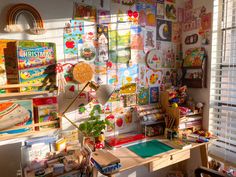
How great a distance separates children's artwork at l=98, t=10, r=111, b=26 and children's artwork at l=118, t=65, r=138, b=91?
1.53 feet

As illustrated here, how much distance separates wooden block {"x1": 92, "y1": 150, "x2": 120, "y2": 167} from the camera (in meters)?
1.27

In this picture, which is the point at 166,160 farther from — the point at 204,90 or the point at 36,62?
the point at 36,62

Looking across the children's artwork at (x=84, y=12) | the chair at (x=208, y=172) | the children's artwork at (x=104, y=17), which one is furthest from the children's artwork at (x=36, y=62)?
the chair at (x=208, y=172)

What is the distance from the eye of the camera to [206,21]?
1905 mm

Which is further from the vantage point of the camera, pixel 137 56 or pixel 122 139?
pixel 137 56

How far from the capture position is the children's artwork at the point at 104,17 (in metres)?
1.68

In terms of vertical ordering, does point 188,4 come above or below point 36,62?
above

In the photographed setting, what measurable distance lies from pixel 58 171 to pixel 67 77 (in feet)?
2.47

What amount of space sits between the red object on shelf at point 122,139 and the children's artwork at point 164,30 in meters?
1.07

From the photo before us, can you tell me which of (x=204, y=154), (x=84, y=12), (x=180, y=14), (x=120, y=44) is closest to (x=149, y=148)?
(x=204, y=154)

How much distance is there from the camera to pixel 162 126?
1997 millimetres

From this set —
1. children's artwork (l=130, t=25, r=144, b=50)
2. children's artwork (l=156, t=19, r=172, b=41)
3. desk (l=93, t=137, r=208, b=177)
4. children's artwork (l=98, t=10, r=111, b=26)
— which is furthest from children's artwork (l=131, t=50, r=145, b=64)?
desk (l=93, t=137, r=208, b=177)

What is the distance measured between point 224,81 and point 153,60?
29.3 inches

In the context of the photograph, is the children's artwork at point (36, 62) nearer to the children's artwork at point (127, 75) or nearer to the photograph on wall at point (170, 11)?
the children's artwork at point (127, 75)
